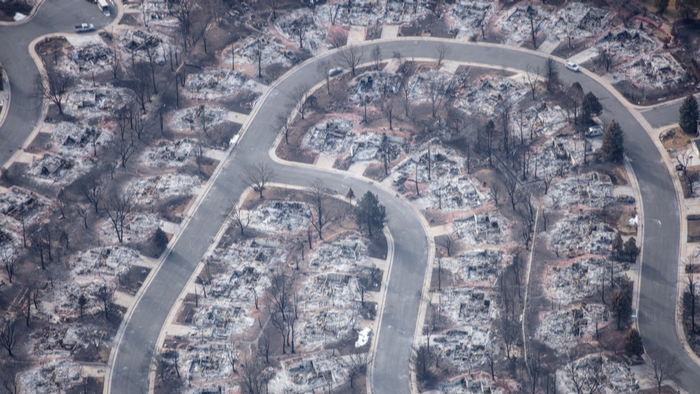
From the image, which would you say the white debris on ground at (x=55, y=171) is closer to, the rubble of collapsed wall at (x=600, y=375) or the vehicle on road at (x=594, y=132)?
the vehicle on road at (x=594, y=132)

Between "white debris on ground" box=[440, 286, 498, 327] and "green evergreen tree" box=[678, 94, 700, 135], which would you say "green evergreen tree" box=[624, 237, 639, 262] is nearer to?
"white debris on ground" box=[440, 286, 498, 327]

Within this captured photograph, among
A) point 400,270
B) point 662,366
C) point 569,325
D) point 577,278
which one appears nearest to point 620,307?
point 569,325

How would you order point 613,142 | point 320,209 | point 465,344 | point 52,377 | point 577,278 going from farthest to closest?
point 320,209 → point 613,142 → point 577,278 → point 52,377 → point 465,344

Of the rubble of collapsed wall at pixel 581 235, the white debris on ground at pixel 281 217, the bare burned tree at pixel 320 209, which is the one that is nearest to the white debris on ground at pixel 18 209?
the white debris on ground at pixel 281 217

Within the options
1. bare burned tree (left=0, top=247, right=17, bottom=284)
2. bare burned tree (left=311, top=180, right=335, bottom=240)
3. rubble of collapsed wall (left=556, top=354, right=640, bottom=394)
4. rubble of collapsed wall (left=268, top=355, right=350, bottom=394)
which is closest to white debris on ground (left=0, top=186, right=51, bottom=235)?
bare burned tree (left=0, top=247, right=17, bottom=284)

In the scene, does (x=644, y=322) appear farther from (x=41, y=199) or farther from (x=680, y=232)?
(x=41, y=199)

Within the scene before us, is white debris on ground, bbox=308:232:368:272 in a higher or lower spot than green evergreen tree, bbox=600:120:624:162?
lower

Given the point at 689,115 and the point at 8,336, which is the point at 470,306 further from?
the point at 8,336
